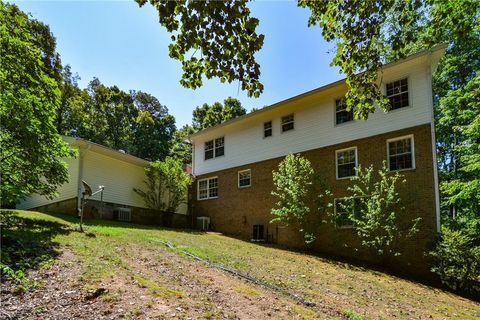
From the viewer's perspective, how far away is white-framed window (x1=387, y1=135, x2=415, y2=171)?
13461 mm

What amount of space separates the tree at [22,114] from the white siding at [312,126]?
10119 millimetres

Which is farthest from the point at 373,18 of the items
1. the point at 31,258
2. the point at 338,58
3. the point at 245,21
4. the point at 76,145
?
the point at 76,145

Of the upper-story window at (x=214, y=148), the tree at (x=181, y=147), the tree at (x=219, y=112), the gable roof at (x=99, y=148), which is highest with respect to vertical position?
the tree at (x=219, y=112)

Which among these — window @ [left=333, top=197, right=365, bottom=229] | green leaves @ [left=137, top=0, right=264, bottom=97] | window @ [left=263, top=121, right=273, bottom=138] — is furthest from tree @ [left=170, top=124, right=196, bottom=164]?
green leaves @ [left=137, top=0, right=264, bottom=97]

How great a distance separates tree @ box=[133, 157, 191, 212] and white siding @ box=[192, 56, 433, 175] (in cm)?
194

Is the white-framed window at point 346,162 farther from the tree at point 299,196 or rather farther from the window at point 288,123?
the window at point 288,123

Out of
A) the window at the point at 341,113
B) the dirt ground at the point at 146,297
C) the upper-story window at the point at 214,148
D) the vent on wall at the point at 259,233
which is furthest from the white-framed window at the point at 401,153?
the upper-story window at the point at 214,148

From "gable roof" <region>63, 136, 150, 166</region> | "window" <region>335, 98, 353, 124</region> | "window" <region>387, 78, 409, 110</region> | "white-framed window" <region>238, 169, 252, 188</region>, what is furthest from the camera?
"white-framed window" <region>238, 169, 252, 188</region>

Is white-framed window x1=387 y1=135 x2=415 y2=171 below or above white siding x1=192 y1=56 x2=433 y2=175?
below

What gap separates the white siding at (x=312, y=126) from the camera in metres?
13.6

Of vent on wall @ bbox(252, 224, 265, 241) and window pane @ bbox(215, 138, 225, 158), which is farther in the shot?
window pane @ bbox(215, 138, 225, 158)

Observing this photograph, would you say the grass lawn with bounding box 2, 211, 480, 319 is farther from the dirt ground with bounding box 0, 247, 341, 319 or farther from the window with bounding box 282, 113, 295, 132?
the window with bounding box 282, 113, 295, 132

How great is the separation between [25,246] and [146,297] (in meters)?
3.88

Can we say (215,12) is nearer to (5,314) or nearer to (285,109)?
(5,314)
